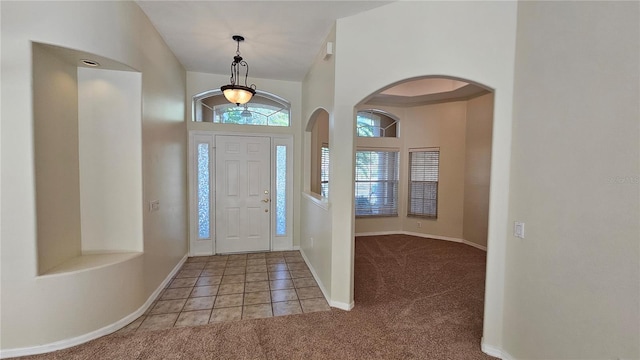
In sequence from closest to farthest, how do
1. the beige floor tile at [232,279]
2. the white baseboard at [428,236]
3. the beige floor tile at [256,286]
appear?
the beige floor tile at [256,286] → the beige floor tile at [232,279] → the white baseboard at [428,236]

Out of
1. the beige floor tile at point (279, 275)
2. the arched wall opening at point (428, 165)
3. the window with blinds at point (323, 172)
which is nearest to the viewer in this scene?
the beige floor tile at point (279, 275)

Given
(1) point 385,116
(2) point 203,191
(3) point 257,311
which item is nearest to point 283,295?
(3) point 257,311

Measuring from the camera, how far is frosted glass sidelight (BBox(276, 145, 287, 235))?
4926 mm

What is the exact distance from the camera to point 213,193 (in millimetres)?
4664

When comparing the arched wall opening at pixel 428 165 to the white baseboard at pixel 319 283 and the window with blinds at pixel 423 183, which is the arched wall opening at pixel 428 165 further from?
the white baseboard at pixel 319 283

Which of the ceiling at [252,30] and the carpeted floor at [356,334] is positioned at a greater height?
the ceiling at [252,30]

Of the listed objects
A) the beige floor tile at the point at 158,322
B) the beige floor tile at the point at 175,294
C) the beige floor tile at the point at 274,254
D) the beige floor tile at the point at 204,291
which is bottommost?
the beige floor tile at the point at 175,294

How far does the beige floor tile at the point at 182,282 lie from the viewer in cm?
352

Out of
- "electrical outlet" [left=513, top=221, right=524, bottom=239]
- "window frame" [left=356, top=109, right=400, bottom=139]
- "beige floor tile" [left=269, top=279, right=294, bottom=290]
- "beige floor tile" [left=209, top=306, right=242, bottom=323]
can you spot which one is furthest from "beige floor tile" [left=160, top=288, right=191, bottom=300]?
"window frame" [left=356, top=109, right=400, bottom=139]

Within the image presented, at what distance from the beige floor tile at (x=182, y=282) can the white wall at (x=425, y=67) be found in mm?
1950

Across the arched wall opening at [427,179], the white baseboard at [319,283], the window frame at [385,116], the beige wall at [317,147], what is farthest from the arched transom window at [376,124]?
the white baseboard at [319,283]

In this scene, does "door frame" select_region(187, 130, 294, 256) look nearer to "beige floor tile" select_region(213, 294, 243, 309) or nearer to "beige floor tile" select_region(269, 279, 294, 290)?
"beige floor tile" select_region(269, 279, 294, 290)

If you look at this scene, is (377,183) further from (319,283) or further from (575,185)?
(575,185)

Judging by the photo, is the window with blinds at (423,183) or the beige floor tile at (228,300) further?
the window with blinds at (423,183)
